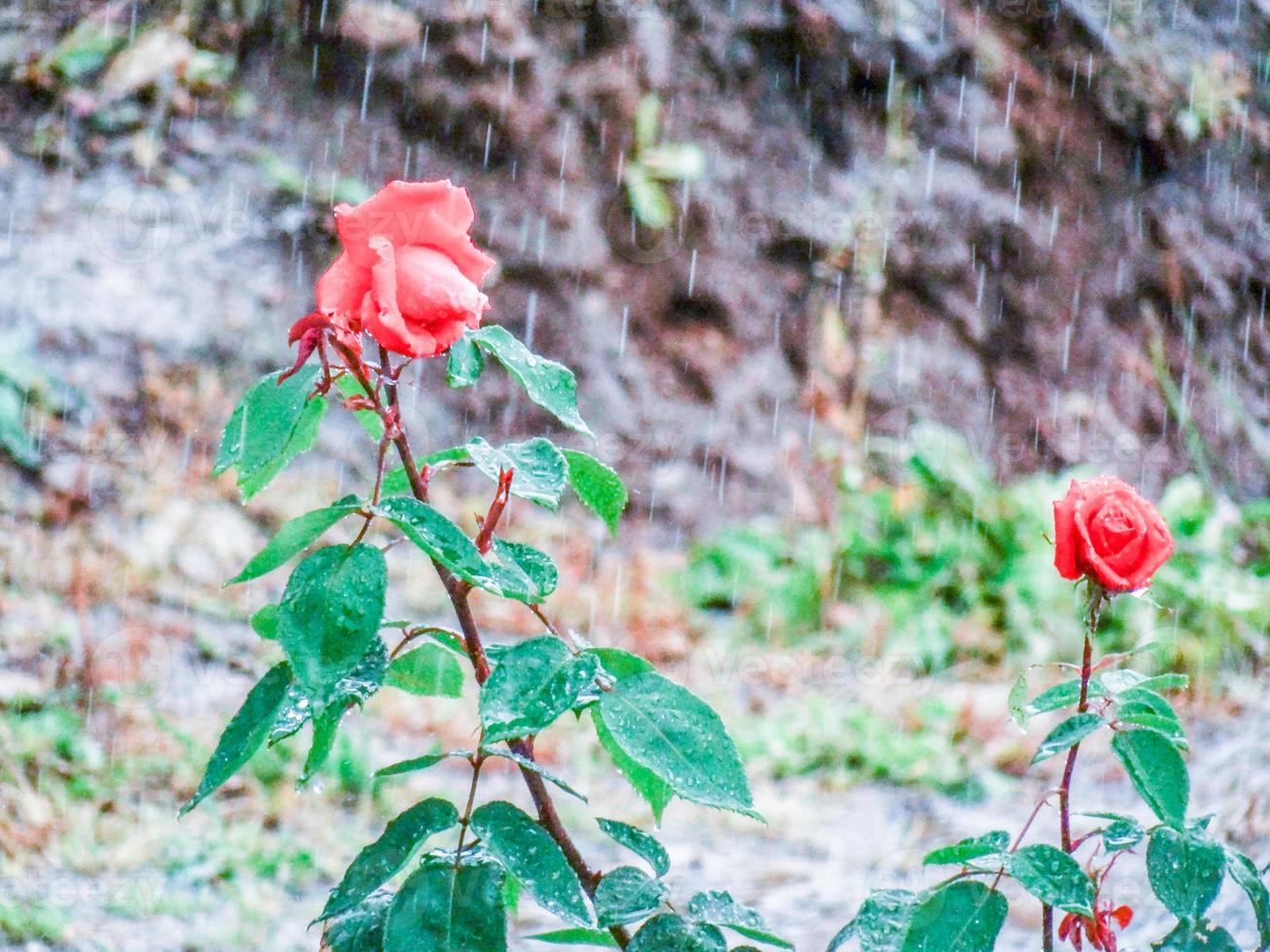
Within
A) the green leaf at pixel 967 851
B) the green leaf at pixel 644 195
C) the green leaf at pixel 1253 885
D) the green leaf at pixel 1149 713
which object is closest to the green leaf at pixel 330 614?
the green leaf at pixel 967 851

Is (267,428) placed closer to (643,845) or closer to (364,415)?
(364,415)

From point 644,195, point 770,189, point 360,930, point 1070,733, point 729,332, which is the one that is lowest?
point 360,930

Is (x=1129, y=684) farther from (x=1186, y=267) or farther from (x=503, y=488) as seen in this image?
(x=1186, y=267)

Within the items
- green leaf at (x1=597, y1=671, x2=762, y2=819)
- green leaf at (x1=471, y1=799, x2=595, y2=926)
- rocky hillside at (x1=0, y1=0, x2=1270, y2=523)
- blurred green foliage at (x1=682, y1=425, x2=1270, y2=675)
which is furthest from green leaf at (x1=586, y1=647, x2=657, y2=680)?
rocky hillside at (x1=0, y1=0, x2=1270, y2=523)

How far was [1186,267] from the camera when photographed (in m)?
4.43

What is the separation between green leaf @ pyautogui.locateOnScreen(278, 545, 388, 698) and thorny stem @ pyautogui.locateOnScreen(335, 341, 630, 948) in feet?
0.21

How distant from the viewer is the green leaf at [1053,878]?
81 centimetres

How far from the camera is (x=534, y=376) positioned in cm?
83

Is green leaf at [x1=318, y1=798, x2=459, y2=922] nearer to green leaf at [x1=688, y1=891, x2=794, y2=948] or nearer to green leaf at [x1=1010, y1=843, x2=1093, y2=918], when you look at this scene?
green leaf at [x1=688, y1=891, x2=794, y2=948]

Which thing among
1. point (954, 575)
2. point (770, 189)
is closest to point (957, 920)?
point (954, 575)

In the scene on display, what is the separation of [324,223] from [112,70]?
85 cm

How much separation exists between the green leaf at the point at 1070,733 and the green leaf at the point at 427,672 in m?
0.44

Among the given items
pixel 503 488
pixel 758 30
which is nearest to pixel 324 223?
pixel 758 30

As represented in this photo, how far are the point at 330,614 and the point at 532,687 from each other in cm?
13
